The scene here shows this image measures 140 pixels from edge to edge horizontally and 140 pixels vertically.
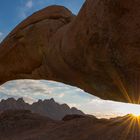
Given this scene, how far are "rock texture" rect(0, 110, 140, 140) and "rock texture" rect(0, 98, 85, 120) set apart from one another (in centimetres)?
6874

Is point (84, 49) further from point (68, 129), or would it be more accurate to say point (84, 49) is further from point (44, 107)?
point (44, 107)

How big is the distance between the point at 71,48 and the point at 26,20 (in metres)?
3.36

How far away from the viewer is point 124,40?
5.45m

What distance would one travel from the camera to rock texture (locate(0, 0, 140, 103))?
541 cm

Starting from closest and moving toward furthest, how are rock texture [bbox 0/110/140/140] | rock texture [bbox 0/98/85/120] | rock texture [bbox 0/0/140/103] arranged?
rock texture [bbox 0/0/140/103], rock texture [bbox 0/110/140/140], rock texture [bbox 0/98/85/120]

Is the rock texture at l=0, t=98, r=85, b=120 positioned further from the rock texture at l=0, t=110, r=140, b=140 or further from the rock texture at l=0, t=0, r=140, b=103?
the rock texture at l=0, t=0, r=140, b=103

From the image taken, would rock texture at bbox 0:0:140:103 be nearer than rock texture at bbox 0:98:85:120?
Yes

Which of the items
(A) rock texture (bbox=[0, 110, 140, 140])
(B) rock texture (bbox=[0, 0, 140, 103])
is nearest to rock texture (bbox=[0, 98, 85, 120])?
(A) rock texture (bbox=[0, 110, 140, 140])

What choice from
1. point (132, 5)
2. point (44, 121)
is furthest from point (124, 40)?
point (44, 121)

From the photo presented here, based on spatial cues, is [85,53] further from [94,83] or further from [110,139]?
[110,139]

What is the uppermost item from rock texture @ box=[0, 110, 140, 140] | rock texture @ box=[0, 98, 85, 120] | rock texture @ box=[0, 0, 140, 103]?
rock texture @ box=[0, 98, 85, 120]

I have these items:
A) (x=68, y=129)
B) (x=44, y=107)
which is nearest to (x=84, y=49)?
(x=68, y=129)

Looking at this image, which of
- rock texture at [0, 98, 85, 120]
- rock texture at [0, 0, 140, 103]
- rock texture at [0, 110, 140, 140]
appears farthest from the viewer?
rock texture at [0, 98, 85, 120]

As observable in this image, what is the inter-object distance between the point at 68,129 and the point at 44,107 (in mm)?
86779
